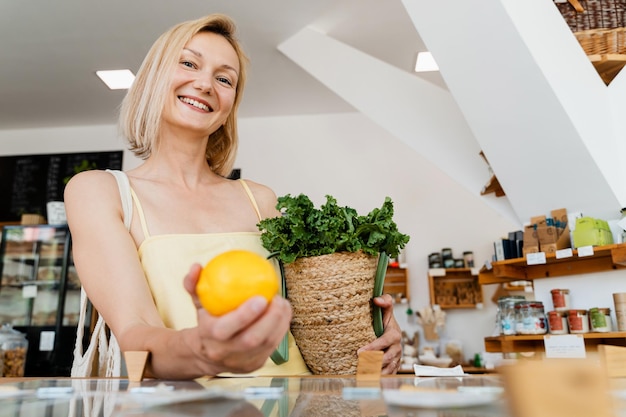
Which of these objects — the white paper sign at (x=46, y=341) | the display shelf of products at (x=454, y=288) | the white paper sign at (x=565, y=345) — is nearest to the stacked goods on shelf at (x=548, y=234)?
the white paper sign at (x=565, y=345)

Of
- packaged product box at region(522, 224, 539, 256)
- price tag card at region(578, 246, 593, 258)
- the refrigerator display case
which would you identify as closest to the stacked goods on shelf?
packaged product box at region(522, 224, 539, 256)

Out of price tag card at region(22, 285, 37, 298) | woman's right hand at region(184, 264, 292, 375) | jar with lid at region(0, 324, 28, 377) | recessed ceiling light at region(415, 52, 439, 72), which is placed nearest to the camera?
woman's right hand at region(184, 264, 292, 375)

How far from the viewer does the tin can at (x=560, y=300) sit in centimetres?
263

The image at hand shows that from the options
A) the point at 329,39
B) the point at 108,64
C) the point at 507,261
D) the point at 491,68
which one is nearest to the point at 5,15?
the point at 108,64

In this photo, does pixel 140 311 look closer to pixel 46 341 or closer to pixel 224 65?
pixel 224 65

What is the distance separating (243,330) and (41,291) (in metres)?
4.49

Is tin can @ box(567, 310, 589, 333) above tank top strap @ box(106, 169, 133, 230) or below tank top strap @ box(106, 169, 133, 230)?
below

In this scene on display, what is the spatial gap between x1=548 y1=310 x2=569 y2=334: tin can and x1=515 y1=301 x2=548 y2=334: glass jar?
6 cm

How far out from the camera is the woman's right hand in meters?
0.47

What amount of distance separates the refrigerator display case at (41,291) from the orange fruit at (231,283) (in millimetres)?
4115

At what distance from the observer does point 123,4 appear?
3.26 meters

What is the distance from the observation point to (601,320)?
2.45 meters

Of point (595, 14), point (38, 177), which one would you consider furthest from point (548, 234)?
point (38, 177)

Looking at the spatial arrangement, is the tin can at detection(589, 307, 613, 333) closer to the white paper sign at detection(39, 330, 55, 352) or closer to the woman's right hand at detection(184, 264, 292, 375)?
the woman's right hand at detection(184, 264, 292, 375)
